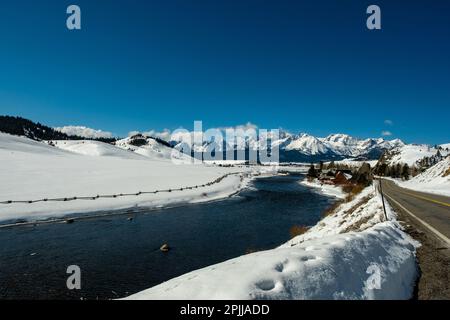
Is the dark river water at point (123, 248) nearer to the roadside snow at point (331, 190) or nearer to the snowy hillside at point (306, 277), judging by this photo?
the snowy hillside at point (306, 277)

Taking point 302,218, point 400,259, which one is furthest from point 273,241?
point 400,259

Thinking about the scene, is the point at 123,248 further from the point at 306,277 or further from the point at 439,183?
the point at 439,183

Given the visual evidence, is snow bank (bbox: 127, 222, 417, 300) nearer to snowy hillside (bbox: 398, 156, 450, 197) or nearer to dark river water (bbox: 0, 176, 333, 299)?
dark river water (bbox: 0, 176, 333, 299)

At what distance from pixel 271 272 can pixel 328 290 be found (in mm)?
1308

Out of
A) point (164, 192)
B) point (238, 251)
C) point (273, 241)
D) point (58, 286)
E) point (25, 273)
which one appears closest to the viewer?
point (58, 286)

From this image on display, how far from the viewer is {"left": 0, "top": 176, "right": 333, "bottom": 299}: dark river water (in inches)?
824

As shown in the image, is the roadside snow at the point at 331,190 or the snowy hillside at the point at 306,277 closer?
the snowy hillside at the point at 306,277

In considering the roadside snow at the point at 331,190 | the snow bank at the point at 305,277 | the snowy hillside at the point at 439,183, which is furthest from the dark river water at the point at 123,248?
the roadside snow at the point at 331,190

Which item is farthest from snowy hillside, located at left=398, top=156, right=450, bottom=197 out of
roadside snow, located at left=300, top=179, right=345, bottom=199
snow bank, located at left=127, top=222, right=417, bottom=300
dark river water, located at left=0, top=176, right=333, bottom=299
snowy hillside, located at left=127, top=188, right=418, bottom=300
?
snow bank, located at left=127, top=222, right=417, bottom=300

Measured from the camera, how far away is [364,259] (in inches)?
370

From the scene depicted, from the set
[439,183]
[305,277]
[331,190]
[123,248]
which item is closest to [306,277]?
[305,277]

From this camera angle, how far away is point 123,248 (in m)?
29.8

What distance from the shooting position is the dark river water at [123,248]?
20.9 meters
